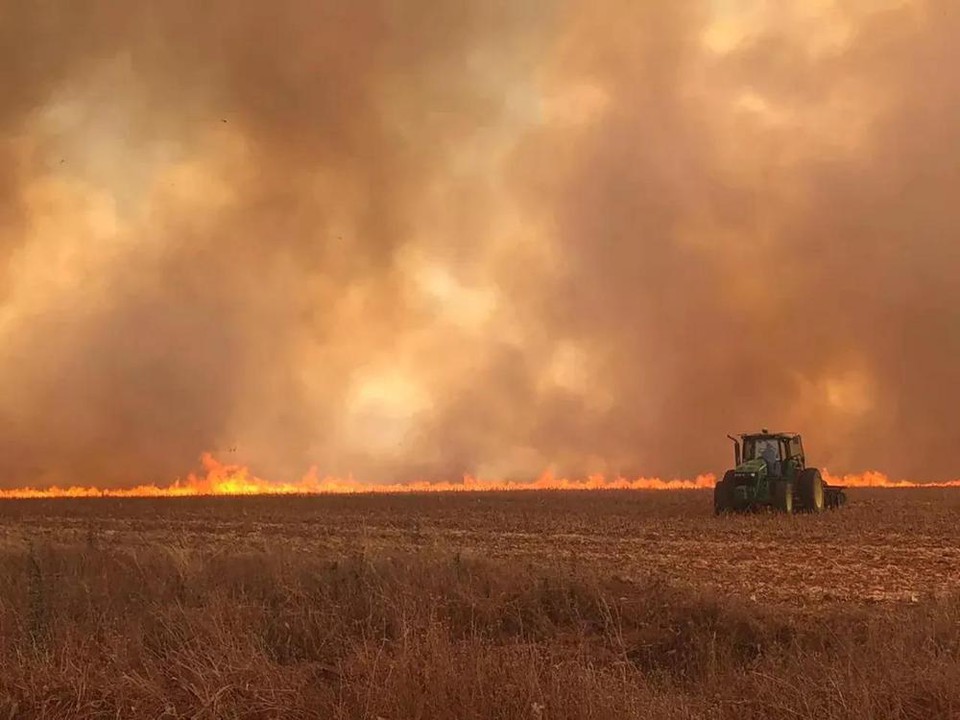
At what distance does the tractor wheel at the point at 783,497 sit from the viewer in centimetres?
2689

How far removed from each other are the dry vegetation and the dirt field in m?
0.16

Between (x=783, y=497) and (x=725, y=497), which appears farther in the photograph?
(x=725, y=497)

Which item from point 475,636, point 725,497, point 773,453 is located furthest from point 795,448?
point 475,636

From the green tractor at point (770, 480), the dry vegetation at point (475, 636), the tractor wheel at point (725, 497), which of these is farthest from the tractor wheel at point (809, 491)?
the dry vegetation at point (475, 636)

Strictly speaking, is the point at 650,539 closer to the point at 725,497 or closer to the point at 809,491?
the point at 725,497

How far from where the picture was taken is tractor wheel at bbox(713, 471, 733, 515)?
1081 inches

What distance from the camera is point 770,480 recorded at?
27.6 metres

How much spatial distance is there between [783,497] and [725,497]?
1.79 meters

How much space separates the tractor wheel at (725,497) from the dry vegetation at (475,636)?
10.0m

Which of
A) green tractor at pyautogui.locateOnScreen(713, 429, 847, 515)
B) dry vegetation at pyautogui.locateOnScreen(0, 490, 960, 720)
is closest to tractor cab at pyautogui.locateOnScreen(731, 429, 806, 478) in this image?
green tractor at pyautogui.locateOnScreen(713, 429, 847, 515)

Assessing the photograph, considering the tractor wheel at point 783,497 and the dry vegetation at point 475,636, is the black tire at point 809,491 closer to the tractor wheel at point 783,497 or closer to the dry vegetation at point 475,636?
the tractor wheel at point 783,497

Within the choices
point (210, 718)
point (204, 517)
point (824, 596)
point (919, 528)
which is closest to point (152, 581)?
point (210, 718)

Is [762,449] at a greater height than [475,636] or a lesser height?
greater

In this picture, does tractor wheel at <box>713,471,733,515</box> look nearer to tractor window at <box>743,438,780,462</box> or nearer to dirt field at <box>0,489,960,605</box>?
dirt field at <box>0,489,960,605</box>
